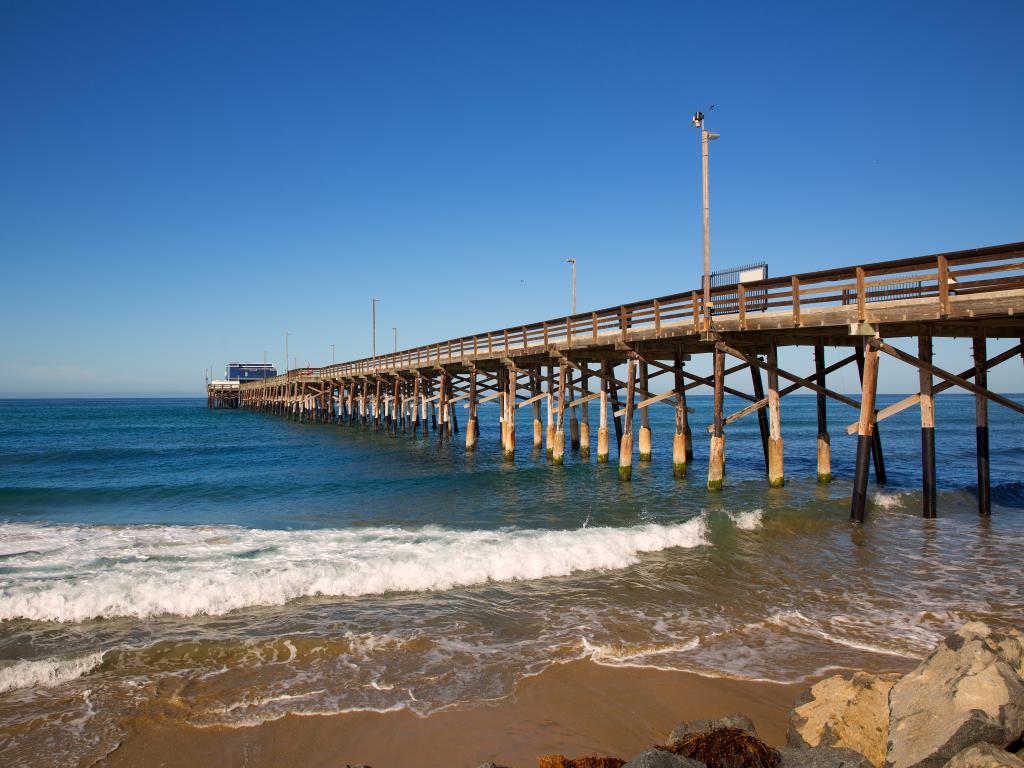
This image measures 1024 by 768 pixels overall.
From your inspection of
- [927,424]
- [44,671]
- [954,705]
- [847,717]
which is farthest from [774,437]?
[44,671]

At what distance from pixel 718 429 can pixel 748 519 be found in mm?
3003

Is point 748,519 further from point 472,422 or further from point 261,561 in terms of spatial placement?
point 472,422

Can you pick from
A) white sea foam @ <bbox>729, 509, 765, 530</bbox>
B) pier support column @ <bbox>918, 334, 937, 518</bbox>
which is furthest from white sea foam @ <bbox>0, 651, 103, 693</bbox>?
pier support column @ <bbox>918, 334, 937, 518</bbox>

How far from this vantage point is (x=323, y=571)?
28.4 ft

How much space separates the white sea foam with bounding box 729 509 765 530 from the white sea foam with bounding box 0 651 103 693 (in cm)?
966

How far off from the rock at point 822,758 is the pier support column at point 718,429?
34.4ft

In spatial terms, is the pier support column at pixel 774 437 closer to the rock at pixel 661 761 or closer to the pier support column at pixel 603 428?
the pier support column at pixel 603 428

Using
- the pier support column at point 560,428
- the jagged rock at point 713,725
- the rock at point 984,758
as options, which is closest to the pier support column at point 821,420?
the pier support column at point 560,428

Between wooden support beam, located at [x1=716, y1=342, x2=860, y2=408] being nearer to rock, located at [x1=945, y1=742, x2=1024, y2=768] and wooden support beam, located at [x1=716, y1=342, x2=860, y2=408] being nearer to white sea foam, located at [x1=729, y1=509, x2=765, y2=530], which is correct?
white sea foam, located at [x1=729, y1=509, x2=765, y2=530]

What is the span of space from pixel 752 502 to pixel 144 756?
1206 cm

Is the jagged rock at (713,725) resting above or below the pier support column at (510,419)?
below

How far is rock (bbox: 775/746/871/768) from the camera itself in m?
3.72

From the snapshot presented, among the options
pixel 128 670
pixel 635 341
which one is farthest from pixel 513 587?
pixel 635 341

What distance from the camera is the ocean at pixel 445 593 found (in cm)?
560
